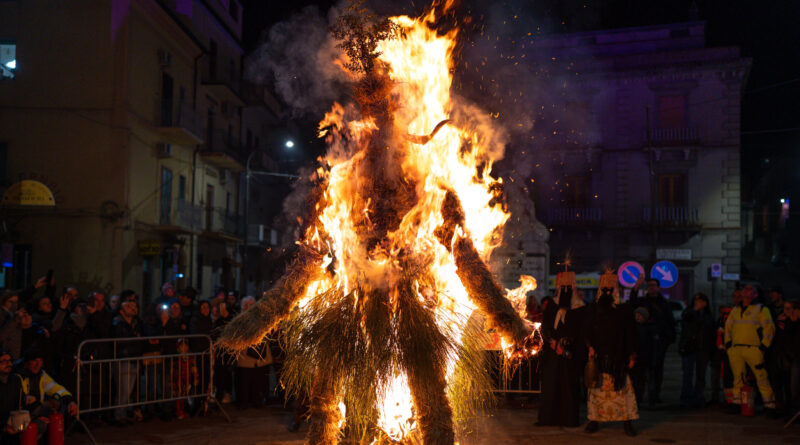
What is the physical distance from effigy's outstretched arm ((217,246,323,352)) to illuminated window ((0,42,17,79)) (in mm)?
18611

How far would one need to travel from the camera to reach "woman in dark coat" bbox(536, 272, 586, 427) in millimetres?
8594

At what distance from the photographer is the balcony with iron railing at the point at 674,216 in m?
29.6

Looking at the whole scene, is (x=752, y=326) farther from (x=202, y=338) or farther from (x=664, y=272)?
(x=202, y=338)

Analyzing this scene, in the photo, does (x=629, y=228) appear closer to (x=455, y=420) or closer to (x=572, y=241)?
(x=572, y=241)

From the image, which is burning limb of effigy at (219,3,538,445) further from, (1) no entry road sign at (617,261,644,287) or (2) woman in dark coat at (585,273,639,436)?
(1) no entry road sign at (617,261,644,287)

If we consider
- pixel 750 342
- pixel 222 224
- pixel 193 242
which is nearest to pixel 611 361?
pixel 750 342

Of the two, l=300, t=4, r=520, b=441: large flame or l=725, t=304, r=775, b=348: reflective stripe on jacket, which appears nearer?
l=300, t=4, r=520, b=441: large flame

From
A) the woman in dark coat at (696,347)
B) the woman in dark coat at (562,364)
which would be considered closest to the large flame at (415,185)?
the woman in dark coat at (562,364)

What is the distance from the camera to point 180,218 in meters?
25.0

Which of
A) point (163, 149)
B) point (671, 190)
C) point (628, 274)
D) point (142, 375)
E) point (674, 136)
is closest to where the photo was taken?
point (142, 375)

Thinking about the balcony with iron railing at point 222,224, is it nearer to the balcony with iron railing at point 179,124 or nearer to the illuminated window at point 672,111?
the balcony with iron railing at point 179,124

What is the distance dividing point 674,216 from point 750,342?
21.8m

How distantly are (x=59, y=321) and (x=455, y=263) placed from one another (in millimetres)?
6214

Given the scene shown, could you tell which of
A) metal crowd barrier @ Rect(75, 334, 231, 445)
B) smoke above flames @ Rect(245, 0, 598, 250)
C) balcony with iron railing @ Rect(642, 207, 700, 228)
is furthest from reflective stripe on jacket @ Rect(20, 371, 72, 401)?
balcony with iron railing @ Rect(642, 207, 700, 228)
